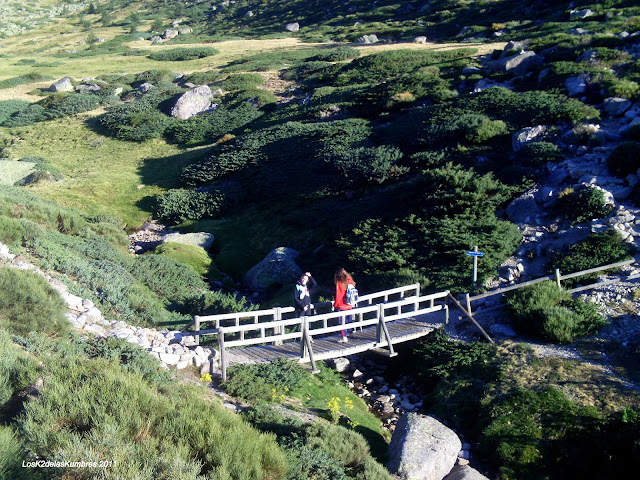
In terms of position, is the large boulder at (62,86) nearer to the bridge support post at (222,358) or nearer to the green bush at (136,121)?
the green bush at (136,121)

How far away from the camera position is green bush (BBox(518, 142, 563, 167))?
718 inches

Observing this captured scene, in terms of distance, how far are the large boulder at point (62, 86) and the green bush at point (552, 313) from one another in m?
52.6

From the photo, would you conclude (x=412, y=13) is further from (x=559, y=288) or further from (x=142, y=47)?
(x=559, y=288)

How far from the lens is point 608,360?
1058 centimetres

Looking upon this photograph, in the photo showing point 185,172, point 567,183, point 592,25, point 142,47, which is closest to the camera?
point 567,183

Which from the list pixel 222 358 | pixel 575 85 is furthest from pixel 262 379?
pixel 575 85

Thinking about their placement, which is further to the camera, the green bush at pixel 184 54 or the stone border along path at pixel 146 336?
the green bush at pixel 184 54

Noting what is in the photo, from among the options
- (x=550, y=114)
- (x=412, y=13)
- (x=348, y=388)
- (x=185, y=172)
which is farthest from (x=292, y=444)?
(x=412, y=13)

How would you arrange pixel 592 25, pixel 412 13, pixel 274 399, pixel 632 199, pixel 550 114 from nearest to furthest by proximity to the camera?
pixel 274 399, pixel 632 199, pixel 550 114, pixel 592 25, pixel 412 13

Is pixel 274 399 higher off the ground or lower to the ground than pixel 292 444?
lower

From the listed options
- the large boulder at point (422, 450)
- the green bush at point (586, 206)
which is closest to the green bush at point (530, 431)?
the large boulder at point (422, 450)

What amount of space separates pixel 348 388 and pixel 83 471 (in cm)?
737

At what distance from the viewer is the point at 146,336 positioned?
10797 mm

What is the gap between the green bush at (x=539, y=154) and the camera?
1823 centimetres
